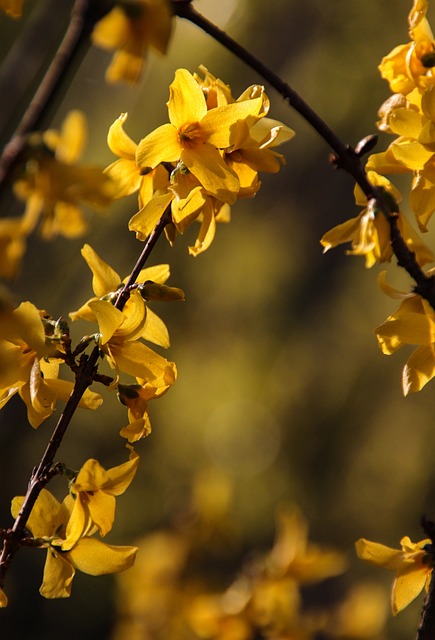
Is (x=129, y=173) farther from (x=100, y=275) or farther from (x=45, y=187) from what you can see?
(x=45, y=187)

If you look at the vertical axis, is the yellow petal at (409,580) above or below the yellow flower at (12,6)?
below

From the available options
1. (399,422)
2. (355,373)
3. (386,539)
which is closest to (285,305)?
(355,373)

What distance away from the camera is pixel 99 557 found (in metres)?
0.64

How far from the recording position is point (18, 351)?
62 centimetres

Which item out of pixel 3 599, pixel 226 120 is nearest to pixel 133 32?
pixel 226 120

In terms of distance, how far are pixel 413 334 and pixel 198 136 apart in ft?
0.82

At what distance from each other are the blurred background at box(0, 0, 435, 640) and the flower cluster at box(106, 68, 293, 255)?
4107 millimetres

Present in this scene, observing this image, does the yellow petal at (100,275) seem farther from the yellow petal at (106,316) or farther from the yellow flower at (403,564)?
the yellow flower at (403,564)

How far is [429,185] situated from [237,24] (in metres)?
6.15

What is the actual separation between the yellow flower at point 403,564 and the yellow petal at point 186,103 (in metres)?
0.40

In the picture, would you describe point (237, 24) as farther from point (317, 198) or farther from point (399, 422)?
point (399, 422)

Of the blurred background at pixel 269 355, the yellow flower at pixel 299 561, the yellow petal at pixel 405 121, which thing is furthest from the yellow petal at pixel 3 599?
the blurred background at pixel 269 355

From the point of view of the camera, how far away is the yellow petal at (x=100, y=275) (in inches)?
27.8

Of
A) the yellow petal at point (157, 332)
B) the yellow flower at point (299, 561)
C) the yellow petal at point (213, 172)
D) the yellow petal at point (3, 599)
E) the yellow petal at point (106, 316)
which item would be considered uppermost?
the yellow petal at point (213, 172)
